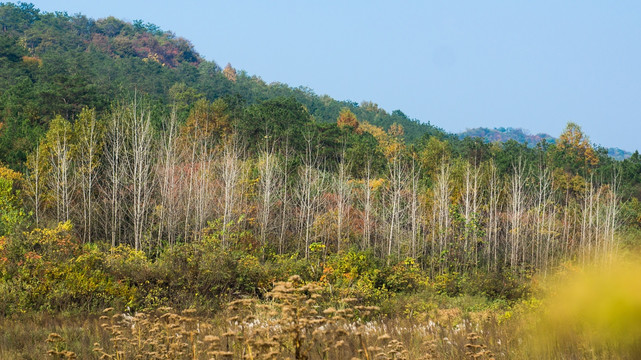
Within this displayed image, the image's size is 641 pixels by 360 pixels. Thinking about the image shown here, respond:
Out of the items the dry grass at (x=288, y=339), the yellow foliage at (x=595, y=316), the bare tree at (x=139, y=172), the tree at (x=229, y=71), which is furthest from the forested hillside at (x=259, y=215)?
the tree at (x=229, y=71)

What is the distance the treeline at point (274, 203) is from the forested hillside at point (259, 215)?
0.15m

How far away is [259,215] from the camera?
859 inches

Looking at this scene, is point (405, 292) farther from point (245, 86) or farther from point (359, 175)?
point (245, 86)

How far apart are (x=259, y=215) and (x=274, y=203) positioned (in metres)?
0.76

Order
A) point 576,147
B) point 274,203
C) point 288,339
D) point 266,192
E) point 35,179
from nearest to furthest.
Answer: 1. point 288,339
2. point 266,192
3. point 35,179
4. point 274,203
5. point 576,147

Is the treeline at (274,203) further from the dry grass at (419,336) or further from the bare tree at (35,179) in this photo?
the dry grass at (419,336)

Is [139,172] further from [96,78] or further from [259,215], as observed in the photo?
[96,78]

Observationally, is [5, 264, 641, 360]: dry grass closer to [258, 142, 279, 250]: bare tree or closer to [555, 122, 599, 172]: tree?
[258, 142, 279, 250]: bare tree

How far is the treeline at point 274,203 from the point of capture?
19.4 metres

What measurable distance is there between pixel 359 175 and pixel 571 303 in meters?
28.2

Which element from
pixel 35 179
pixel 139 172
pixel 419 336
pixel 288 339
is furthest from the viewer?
pixel 35 179

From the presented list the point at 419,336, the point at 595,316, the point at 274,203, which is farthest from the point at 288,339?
the point at 274,203

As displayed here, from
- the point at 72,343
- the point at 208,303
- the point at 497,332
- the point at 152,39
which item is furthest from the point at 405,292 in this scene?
the point at 152,39

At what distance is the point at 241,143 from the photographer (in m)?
31.9
